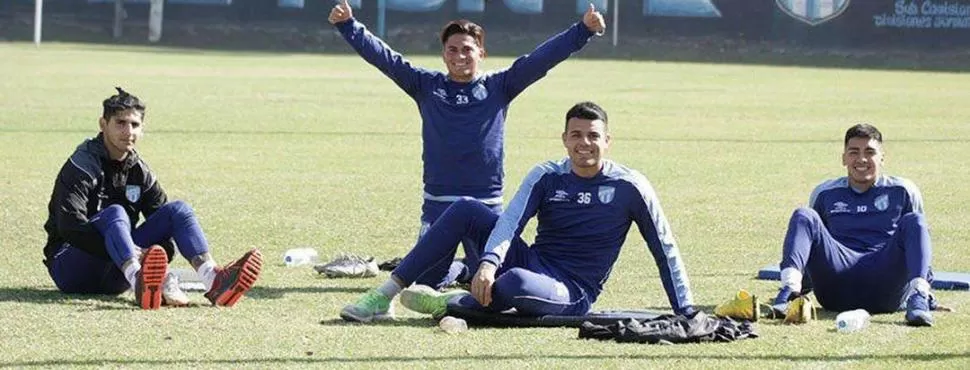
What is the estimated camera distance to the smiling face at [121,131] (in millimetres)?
10836

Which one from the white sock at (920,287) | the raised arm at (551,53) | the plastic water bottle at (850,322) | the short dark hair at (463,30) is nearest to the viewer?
the plastic water bottle at (850,322)

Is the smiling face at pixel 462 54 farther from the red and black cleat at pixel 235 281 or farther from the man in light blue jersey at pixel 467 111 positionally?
the red and black cleat at pixel 235 281

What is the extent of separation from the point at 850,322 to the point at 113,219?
375 cm

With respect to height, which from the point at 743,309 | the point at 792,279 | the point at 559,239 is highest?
the point at 559,239

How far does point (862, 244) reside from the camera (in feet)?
35.8

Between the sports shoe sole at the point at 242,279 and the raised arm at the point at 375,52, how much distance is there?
2.00 m

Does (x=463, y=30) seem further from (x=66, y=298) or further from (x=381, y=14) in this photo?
(x=381, y=14)

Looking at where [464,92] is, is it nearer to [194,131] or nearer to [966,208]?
[966,208]

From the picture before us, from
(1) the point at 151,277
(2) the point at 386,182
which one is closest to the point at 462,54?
(1) the point at 151,277

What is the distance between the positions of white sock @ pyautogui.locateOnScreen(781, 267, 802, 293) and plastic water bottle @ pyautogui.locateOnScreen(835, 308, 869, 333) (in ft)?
1.26

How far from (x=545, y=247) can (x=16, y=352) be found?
2.71 metres

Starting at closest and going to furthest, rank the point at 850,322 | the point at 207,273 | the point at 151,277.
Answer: the point at 850,322 → the point at 151,277 → the point at 207,273

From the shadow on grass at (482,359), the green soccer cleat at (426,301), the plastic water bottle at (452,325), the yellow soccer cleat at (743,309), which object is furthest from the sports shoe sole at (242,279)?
the yellow soccer cleat at (743,309)

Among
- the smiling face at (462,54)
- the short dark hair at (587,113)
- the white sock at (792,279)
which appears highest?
the smiling face at (462,54)
